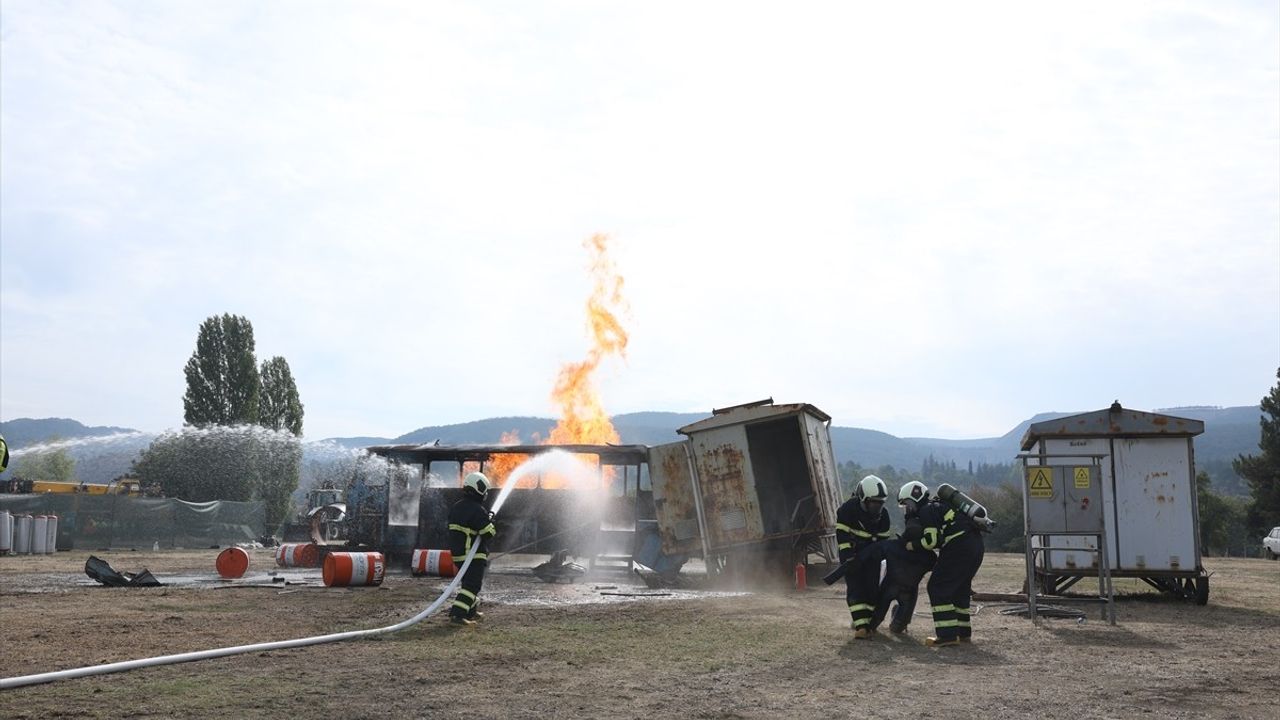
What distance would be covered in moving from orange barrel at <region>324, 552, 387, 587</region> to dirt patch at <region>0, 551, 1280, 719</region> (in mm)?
892

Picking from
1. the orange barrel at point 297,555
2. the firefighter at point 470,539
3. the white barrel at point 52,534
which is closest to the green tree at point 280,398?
the white barrel at point 52,534

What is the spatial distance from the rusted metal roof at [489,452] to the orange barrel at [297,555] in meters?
2.93

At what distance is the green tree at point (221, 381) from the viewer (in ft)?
205

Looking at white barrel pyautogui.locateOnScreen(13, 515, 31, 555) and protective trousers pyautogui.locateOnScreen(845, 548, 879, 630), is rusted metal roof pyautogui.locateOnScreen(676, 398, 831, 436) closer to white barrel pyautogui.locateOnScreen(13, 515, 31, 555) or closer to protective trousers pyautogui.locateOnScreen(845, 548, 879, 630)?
protective trousers pyautogui.locateOnScreen(845, 548, 879, 630)

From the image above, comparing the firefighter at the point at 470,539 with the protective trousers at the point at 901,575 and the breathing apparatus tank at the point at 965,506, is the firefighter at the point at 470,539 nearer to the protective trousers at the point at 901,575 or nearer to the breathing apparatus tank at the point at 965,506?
the protective trousers at the point at 901,575

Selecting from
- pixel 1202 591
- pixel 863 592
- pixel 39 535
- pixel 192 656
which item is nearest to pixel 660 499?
pixel 863 592

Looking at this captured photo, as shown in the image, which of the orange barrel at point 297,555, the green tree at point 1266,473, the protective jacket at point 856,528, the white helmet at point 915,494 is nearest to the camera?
the white helmet at point 915,494

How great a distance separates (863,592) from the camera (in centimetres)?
1185

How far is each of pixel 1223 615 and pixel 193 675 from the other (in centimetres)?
1423

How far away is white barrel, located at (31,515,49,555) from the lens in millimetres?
30000

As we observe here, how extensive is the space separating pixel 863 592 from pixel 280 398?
2460 inches

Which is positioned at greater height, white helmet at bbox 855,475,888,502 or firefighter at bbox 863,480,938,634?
white helmet at bbox 855,475,888,502

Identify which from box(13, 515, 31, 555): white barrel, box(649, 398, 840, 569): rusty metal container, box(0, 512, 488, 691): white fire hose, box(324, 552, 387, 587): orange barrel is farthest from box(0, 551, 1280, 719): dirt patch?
box(13, 515, 31, 555): white barrel

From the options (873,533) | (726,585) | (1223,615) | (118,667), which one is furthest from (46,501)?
(1223,615)
